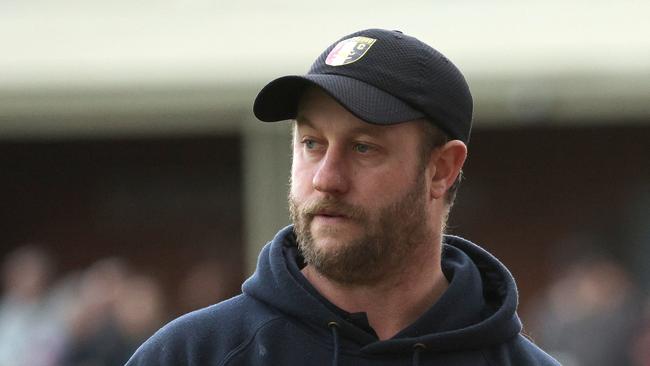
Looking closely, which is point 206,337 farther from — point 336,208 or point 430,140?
point 430,140

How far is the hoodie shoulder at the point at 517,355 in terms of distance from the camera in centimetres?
387

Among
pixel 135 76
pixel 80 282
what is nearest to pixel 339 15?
pixel 135 76

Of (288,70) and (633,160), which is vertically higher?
(288,70)

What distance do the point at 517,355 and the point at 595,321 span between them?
714 centimetres

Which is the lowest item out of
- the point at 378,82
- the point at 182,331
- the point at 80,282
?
the point at 80,282

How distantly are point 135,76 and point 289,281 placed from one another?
10280mm

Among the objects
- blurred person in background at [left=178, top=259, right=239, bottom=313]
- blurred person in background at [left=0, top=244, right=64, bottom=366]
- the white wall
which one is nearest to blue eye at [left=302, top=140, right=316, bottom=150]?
blurred person in background at [left=0, top=244, right=64, bottom=366]

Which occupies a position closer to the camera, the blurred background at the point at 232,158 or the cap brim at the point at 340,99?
the cap brim at the point at 340,99

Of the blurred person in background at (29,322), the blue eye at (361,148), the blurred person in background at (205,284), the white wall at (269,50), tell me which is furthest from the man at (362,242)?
the blurred person in background at (205,284)

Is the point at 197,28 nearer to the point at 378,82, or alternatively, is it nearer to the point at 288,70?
the point at 288,70

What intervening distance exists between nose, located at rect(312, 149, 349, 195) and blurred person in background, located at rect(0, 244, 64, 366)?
26.6 feet

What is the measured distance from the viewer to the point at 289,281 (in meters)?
3.77

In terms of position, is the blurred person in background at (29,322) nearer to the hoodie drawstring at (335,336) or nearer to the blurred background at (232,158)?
the blurred background at (232,158)

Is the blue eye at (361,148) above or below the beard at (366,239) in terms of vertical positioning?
above
